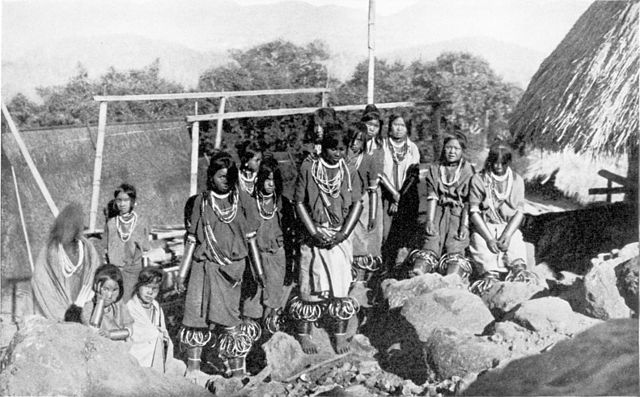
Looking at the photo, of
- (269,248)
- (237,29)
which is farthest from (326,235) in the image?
(237,29)

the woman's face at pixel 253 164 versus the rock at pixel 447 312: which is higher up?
the woman's face at pixel 253 164

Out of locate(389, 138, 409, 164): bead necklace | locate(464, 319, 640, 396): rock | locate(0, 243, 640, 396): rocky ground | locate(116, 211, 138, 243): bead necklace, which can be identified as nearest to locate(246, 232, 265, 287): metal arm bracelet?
locate(0, 243, 640, 396): rocky ground

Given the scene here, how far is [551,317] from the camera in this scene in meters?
5.46

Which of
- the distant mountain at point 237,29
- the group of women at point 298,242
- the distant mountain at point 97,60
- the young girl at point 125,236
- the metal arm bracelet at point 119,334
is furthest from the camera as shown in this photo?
the distant mountain at point 97,60

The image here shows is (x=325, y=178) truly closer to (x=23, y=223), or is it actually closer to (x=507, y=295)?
(x=507, y=295)

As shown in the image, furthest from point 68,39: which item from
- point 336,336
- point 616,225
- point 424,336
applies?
point 616,225

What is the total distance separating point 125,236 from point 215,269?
0.99 meters

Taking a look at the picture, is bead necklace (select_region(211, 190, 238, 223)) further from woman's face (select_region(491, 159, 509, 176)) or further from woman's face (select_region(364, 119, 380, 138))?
woman's face (select_region(491, 159, 509, 176))

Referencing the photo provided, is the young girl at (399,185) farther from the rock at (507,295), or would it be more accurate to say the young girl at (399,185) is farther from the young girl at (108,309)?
the young girl at (108,309)

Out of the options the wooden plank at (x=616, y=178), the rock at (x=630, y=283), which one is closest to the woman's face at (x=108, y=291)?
the rock at (x=630, y=283)

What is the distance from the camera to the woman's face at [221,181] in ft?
18.7

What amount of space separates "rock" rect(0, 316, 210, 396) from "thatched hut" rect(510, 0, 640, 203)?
14.8 feet

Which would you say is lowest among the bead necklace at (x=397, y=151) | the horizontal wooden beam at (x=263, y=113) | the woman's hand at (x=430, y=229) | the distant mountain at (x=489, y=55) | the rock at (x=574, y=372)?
the rock at (x=574, y=372)

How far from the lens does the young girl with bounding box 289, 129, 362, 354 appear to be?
6.14m
